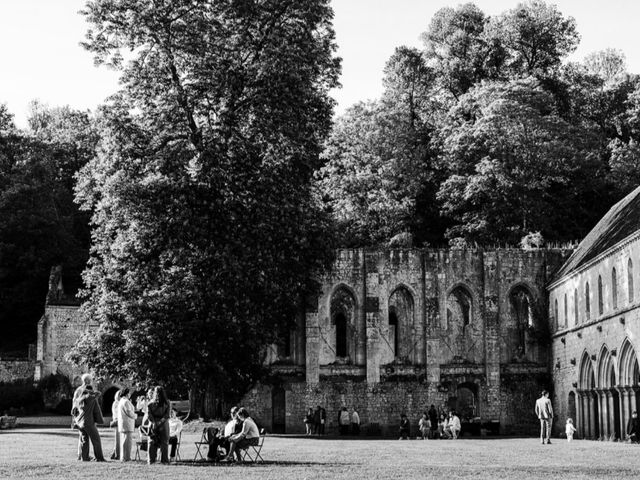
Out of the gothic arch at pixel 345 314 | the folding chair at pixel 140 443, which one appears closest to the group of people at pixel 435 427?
the gothic arch at pixel 345 314

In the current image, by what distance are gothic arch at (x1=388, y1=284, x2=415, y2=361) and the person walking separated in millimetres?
27510

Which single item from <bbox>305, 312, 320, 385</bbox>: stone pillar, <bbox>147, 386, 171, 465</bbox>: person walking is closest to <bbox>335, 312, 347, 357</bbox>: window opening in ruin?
<bbox>305, 312, 320, 385</bbox>: stone pillar

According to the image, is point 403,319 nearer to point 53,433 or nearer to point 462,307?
point 462,307

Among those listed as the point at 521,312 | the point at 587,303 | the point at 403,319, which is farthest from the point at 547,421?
the point at 521,312

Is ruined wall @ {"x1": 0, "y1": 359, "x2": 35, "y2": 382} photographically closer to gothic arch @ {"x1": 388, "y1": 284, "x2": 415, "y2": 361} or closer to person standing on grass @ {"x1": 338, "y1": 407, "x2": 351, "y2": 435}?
person standing on grass @ {"x1": 338, "y1": 407, "x2": 351, "y2": 435}

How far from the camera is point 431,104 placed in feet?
249

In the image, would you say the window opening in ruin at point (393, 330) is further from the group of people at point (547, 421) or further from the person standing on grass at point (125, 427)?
the person standing on grass at point (125, 427)

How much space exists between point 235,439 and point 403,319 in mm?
26989

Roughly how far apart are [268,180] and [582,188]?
3320 centimetres

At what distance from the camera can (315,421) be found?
47000mm

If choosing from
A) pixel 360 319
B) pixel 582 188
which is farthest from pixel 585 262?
pixel 582 188

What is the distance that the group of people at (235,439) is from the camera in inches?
976

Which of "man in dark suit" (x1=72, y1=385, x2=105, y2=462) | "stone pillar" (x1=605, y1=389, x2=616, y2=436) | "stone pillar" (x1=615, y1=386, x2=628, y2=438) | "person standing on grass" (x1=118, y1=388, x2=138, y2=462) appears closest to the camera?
"man in dark suit" (x1=72, y1=385, x2=105, y2=462)

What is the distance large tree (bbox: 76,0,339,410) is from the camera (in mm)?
38531
